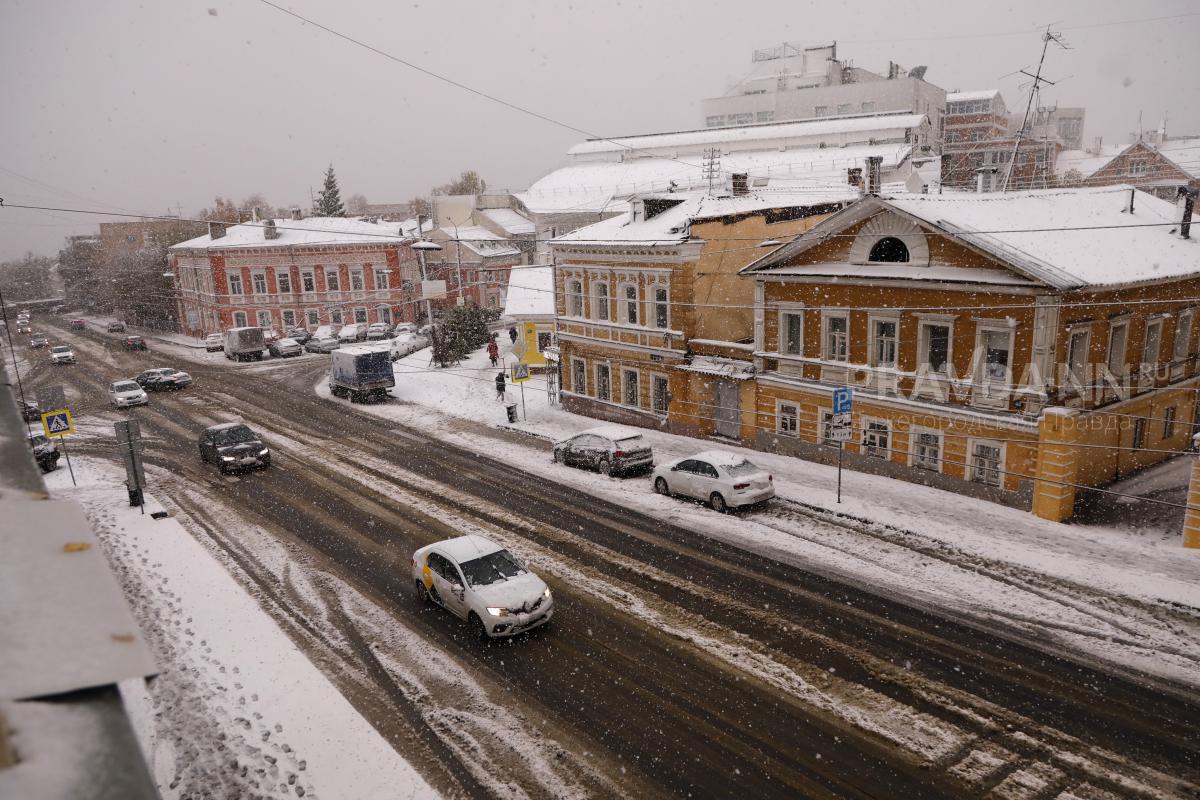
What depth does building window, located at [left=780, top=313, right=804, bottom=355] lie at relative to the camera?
25.6 metres

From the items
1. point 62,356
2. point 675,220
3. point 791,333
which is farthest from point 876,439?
point 62,356

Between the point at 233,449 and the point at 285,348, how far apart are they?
102 feet

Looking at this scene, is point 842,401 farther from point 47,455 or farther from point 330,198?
point 330,198

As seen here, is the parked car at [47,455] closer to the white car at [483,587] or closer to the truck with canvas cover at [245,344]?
the white car at [483,587]

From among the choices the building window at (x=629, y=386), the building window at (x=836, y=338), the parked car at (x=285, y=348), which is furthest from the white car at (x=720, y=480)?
the parked car at (x=285, y=348)

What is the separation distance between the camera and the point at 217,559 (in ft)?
62.1

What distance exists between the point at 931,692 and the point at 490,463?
18066mm

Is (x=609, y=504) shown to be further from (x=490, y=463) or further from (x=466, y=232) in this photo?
(x=466, y=232)

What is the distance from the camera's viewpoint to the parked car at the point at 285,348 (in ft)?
182

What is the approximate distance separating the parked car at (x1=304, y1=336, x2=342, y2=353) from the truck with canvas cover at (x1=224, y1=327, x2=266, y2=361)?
3797mm

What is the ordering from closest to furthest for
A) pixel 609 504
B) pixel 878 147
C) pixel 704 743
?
pixel 704 743, pixel 609 504, pixel 878 147

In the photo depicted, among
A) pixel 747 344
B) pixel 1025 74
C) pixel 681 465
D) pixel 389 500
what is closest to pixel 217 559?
pixel 389 500

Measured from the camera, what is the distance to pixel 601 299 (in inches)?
1286

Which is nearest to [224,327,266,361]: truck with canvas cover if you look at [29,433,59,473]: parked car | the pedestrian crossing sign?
[29,433,59,473]: parked car
